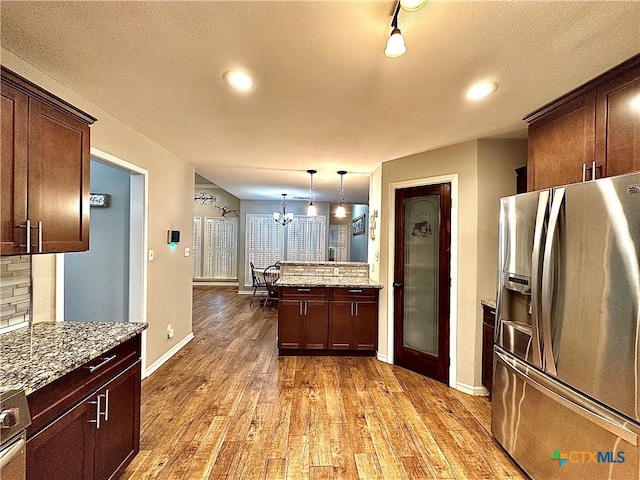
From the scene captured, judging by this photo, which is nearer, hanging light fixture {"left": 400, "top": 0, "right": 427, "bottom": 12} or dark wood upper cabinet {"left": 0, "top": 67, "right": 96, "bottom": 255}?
hanging light fixture {"left": 400, "top": 0, "right": 427, "bottom": 12}

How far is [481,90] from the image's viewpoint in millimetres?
2049

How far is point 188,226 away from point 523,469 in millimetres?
4339

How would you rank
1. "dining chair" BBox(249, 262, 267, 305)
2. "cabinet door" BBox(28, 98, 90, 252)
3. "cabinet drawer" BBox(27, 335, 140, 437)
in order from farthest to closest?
"dining chair" BBox(249, 262, 267, 305) → "cabinet door" BBox(28, 98, 90, 252) → "cabinet drawer" BBox(27, 335, 140, 437)

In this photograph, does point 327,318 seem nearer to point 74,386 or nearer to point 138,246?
point 138,246

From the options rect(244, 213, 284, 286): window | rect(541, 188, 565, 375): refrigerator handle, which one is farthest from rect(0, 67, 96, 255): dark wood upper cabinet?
rect(244, 213, 284, 286): window

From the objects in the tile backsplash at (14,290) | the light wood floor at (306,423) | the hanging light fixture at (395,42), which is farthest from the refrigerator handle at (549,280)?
the tile backsplash at (14,290)

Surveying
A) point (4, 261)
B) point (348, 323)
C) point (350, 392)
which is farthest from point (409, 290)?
point (4, 261)

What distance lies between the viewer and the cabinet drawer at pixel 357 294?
4074 mm

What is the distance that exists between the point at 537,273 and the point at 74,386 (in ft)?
8.02

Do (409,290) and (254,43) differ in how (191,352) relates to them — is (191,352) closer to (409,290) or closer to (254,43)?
(409,290)

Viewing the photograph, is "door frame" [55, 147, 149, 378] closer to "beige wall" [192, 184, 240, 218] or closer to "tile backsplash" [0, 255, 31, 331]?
"tile backsplash" [0, 255, 31, 331]

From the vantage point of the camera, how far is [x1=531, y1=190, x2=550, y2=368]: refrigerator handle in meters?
1.78

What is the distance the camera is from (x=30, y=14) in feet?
4.65

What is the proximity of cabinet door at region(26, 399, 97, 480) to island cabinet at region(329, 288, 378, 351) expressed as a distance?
2.89 metres
